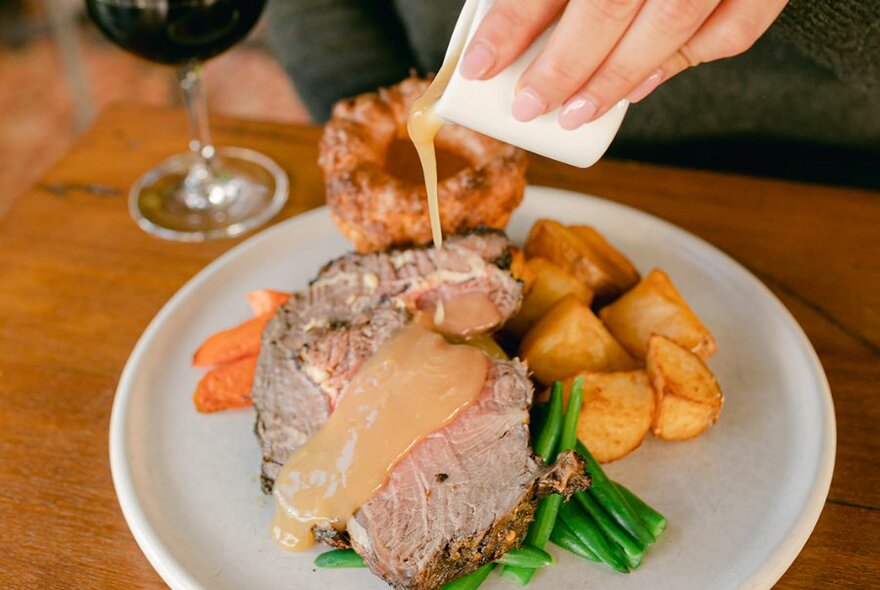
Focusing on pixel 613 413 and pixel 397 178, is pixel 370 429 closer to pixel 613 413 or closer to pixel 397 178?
pixel 613 413

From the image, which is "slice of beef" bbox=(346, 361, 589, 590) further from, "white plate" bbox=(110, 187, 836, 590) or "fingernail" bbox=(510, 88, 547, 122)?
"fingernail" bbox=(510, 88, 547, 122)

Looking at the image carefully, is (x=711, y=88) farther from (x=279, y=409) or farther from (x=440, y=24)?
(x=279, y=409)

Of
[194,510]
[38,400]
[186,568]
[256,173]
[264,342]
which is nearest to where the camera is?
[186,568]

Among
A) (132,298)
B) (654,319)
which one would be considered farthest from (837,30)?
(132,298)

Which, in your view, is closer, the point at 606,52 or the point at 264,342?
the point at 606,52

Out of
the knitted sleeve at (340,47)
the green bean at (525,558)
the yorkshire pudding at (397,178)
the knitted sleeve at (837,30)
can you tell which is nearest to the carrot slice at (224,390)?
the yorkshire pudding at (397,178)

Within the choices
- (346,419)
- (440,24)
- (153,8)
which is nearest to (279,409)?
(346,419)

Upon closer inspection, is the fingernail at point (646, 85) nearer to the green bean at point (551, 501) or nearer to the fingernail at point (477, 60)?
the fingernail at point (477, 60)
